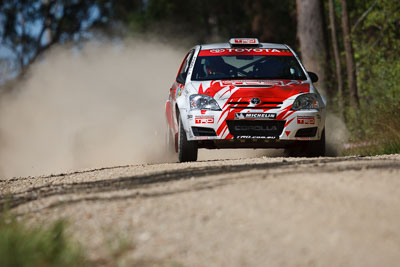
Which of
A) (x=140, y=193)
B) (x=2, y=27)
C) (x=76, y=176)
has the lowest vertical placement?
(x=2, y=27)

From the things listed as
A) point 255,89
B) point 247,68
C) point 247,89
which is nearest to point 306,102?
point 255,89

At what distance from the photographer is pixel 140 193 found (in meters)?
7.71

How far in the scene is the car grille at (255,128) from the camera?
11141 millimetres

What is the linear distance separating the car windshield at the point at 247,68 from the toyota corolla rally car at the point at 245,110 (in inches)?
0.5

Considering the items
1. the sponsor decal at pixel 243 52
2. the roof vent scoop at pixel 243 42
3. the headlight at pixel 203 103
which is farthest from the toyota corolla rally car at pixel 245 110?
the roof vent scoop at pixel 243 42

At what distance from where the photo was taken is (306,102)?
11414 mm

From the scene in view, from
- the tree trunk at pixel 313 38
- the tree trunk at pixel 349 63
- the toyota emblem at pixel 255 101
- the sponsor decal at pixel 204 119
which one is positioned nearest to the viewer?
the sponsor decal at pixel 204 119

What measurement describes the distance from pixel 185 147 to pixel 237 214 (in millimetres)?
5002

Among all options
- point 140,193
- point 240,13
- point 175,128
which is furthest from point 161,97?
point 240,13

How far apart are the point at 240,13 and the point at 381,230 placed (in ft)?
145

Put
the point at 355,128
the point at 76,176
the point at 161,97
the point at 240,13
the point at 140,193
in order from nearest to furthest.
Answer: the point at 140,193 < the point at 76,176 < the point at 355,128 < the point at 161,97 < the point at 240,13

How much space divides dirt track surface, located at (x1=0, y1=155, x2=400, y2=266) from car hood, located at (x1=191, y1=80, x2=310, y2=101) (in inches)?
91.0

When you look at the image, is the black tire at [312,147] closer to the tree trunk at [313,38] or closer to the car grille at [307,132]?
the car grille at [307,132]

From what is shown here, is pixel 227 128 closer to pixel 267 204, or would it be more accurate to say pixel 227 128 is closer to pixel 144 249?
pixel 267 204
